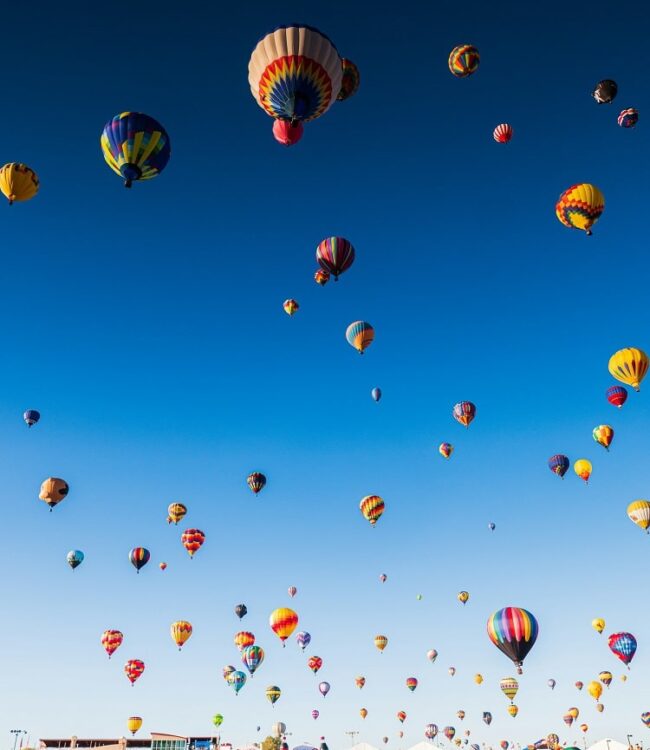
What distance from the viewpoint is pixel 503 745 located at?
93812 mm

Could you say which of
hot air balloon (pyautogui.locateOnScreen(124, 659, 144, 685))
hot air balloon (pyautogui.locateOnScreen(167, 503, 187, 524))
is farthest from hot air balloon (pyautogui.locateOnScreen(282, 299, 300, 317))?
hot air balloon (pyautogui.locateOnScreen(124, 659, 144, 685))

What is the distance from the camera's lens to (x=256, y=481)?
144 feet

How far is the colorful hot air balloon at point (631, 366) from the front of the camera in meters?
33.7

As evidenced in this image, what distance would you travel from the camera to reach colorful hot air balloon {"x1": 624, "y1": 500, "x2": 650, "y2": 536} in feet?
131

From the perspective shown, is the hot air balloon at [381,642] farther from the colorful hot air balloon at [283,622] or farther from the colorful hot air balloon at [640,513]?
the colorful hot air balloon at [640,513]

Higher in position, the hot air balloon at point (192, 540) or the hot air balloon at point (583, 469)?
the hot air balloon at point (583, 469)

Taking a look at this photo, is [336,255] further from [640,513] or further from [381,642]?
[381,642]

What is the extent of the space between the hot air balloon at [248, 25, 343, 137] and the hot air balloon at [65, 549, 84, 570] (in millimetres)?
36242

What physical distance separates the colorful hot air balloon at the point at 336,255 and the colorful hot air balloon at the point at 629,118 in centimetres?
1694

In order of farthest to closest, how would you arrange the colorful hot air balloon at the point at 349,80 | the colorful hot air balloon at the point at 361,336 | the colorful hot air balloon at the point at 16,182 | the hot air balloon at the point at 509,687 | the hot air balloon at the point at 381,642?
the hot air balloon at the point at 381,642 < the hot air balloon at the point at 509,687 < the colorful hot air balloon at the point at 361,336 < the colorful hot air balloon at the point at 16,182 < the colorful hot air balloon at the point at 349,80

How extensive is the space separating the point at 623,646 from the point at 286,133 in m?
40.8

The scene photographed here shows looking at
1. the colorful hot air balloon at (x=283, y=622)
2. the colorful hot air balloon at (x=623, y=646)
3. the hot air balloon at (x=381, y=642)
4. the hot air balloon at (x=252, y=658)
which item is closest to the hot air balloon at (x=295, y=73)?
the colorful hot air balloon at (x=283, y=622)

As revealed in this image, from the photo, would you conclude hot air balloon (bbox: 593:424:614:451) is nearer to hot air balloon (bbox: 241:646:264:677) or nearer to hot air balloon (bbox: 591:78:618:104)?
hot air balloon (bbox: 591:78:618:104)

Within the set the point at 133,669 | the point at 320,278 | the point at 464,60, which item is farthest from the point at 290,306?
the point at 133,669
